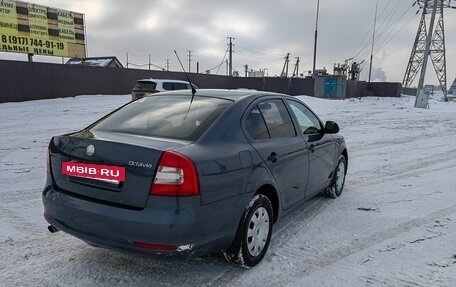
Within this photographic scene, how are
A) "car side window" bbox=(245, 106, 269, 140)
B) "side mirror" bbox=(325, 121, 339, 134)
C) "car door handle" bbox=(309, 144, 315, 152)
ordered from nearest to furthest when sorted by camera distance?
"car side window" bbox=(245, 106, 269, 140), "car door handle" bbox=(309, 144, 315, 152), "side mirror" bbox=(325, 121, 339, 134)

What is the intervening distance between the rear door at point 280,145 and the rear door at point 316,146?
19cm

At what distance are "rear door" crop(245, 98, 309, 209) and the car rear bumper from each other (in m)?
0.67

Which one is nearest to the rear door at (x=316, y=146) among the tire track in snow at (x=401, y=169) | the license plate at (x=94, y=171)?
the tire track in snow at (x=401, y=169)

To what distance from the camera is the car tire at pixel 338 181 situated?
204 inches

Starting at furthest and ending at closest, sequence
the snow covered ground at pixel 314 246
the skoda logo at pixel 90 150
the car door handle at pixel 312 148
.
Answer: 1. the car door handle at pixel 312 148
2. the snow covered ground at pixel 314 246
3. the skoda logo at pixel 90 150

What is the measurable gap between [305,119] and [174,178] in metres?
2.41

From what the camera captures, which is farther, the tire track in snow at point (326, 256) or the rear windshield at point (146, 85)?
the rear windshield at point (146, 85)

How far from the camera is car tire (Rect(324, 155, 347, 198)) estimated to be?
17.0ft

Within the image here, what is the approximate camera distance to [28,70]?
1980cm

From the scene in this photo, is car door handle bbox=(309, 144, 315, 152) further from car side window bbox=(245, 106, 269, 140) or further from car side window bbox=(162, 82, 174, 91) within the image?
car side window bbox=(162, 82, 174, 91)

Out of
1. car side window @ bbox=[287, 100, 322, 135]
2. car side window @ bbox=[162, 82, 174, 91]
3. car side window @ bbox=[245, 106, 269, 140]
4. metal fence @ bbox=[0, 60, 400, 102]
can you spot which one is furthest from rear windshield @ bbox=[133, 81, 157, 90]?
car side window @ bbox=[245, 106, 269, 140]

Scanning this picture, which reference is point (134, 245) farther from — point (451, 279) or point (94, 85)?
point (94, 85)

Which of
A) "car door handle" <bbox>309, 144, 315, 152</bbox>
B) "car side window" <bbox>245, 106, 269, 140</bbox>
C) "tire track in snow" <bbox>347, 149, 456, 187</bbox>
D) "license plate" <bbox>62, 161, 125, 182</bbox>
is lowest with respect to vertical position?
"tire track in snow" <bbox>347, 149, 456, 187</bbox>

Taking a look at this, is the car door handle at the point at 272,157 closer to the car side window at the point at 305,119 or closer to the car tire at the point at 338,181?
the car side window at the point at 305,119
